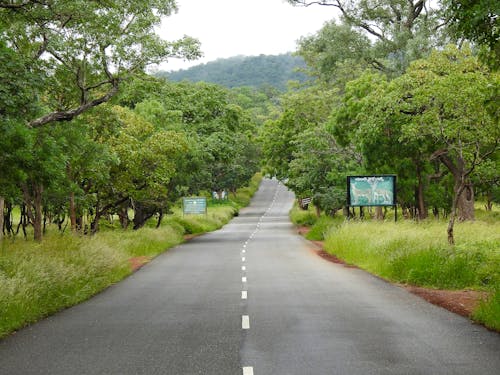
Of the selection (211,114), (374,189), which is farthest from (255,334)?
(211,114)

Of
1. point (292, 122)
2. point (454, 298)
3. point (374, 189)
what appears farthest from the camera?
point (292, 122)

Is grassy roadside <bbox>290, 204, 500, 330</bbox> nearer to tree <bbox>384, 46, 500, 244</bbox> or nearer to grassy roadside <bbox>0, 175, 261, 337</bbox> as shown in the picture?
tree <bbox>384, 46, 500, 244</bbox>

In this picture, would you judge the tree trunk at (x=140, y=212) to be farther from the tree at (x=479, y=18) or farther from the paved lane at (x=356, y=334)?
the tree at (x=479, y=18)

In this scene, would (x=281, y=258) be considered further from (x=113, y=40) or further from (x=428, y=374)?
(x=428, y=374)

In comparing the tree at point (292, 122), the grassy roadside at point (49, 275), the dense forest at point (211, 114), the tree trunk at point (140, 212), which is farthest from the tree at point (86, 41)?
the tree at point (292, 122)

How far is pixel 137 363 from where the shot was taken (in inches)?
329

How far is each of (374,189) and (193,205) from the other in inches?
1111

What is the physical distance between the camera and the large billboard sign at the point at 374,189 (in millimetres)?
32781

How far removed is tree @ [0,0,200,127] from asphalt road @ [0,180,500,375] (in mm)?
6583

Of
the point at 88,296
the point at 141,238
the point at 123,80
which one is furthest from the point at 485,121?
the point at 141,238

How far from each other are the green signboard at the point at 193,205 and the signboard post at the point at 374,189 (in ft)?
88.3

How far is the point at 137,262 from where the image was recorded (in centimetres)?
2658

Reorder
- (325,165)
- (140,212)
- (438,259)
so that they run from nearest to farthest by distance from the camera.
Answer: (438,259), (140,212), (325,165)

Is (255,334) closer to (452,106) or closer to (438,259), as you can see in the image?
(438,259)
